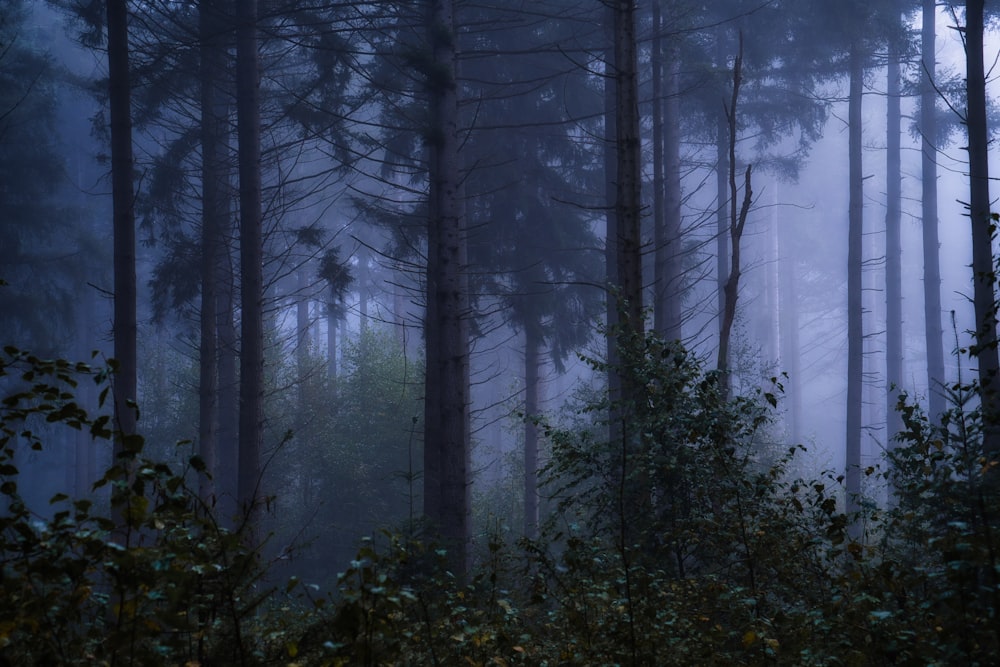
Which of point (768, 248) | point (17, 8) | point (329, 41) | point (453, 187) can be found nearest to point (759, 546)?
point (453, 187)

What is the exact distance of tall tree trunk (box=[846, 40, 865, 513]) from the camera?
790 inches

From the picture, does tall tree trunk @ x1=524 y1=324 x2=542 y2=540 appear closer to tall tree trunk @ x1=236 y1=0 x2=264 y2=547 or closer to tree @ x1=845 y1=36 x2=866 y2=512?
tree @ x1=845 y1=36 x2=866 y2=512

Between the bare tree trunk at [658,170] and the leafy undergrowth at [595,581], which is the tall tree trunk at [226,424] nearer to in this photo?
the bare tree trunk at [658,170]

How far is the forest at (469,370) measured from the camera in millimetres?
3953

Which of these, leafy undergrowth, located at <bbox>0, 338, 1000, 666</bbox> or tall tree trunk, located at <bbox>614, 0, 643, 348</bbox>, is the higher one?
tall tree trunk, located at <bbox>614, 0, 643, 348</bbox>

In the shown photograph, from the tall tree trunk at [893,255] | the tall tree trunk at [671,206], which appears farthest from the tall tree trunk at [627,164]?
the tall tree trunk at [893,255]

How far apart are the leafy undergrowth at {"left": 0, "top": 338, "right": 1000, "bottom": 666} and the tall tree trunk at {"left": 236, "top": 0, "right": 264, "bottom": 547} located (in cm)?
489

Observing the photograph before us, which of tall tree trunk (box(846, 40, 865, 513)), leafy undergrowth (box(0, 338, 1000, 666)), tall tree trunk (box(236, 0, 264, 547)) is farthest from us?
tall tree trunk (box(846, 40, 865, 513))

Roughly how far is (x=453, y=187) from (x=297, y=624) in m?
6.45

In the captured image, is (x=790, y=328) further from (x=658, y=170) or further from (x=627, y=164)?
(x=627, y=164)

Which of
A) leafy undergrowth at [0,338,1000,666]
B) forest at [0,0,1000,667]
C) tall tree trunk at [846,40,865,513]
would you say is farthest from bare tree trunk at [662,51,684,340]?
leafy undergrowth at [0,338,1000,666]

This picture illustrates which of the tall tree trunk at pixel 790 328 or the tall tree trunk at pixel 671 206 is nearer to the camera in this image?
the tall tree trunk at pixel 671 206

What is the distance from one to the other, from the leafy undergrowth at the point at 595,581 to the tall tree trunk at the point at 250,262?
16.0ft

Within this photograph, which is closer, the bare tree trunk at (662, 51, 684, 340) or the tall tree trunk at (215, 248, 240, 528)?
the bare tree trunk at (662, 51, 684, 340)
